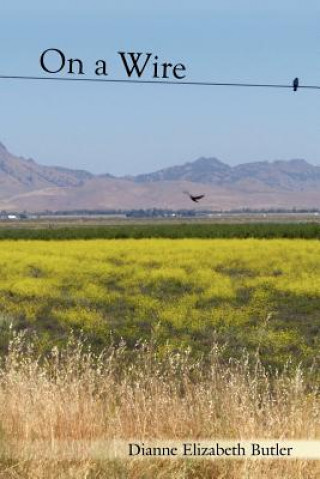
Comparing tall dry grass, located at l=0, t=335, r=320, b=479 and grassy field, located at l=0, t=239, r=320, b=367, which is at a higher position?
tall dry grass, located at l=0, t=335, r=320, b=479

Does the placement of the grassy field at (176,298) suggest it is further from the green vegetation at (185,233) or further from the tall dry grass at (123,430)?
the green vegetation at (185,233)

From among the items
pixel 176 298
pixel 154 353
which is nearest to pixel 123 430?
pixel 154 353

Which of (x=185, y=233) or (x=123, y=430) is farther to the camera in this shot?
(x=185, y=233)

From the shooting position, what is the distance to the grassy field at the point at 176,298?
21.4 metres

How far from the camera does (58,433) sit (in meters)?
7.82

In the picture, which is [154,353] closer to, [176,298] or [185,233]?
[176,298]

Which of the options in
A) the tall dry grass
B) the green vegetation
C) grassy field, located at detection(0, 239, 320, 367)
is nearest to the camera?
the tall dry grass

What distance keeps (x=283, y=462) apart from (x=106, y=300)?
1959cm

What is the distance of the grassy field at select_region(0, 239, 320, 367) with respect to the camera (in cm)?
2139

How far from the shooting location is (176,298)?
26.6 m

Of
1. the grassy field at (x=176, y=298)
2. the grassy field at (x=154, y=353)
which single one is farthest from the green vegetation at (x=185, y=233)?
the grassy field at (x=176, y=298)

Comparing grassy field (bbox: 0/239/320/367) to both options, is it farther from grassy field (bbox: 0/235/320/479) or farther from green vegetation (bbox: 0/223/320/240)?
green vegetation (bbox: 0/223/320/240)

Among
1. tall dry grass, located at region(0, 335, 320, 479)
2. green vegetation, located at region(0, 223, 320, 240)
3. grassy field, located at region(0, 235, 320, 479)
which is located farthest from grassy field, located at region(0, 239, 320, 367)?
green vegetation, located at region(0, 223, 320, 240)

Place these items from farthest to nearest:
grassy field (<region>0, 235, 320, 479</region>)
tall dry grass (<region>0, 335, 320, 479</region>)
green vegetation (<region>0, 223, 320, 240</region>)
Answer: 1. green vegetation (<region>0, 223, 320, 240</region>)
2. grassy field (<region>0, 235, 320, 479</region>)
3. tall dry grass (<region>0, 335, 320, 479</region>)
